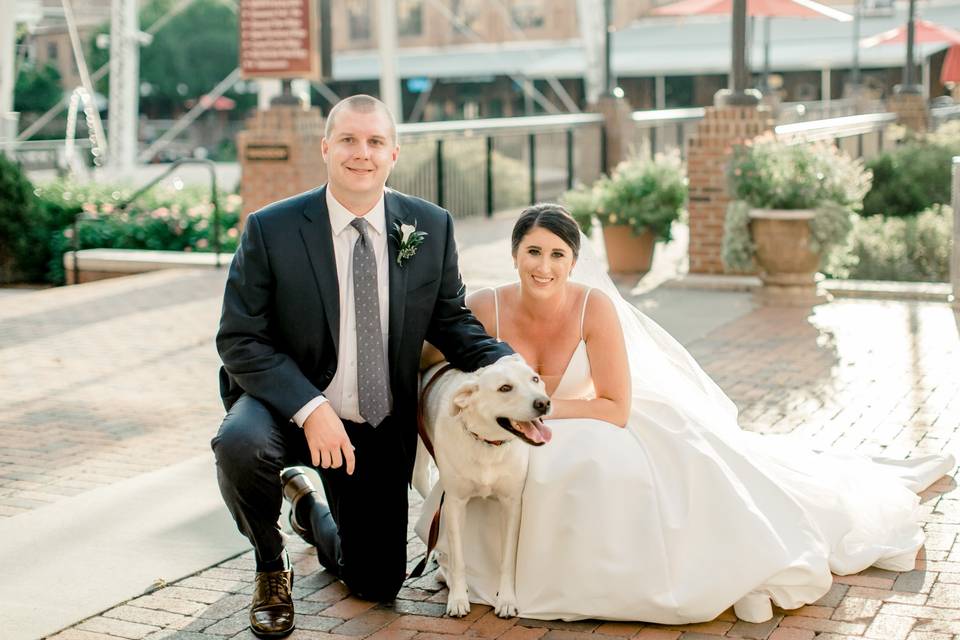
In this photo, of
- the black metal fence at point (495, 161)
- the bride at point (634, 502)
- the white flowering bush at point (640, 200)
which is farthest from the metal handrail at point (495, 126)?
the bride at point (634, 502)

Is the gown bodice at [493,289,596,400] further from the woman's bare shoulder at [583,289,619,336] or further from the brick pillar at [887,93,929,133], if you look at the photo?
the brick pillar at [887,93,929,133]

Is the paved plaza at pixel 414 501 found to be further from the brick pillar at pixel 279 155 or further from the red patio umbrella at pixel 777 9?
the red patio umbrella at pixel 777 9

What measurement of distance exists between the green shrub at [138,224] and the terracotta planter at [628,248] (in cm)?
532

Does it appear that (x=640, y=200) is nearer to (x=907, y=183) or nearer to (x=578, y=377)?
(x=907, y=183)

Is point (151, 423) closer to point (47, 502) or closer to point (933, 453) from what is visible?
point (47, 502)

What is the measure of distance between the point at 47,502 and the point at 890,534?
378cm

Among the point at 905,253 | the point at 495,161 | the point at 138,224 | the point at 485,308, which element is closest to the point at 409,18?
the point at 495,161

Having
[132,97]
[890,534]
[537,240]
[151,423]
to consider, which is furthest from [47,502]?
[132,97]

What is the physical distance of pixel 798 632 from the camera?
4.39m

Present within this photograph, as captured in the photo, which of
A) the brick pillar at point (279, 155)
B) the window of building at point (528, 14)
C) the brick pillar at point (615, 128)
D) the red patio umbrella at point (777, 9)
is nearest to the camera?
the brick pillar at point (279, 155)

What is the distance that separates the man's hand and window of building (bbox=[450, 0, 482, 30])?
168 ft

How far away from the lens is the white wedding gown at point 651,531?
177 inches

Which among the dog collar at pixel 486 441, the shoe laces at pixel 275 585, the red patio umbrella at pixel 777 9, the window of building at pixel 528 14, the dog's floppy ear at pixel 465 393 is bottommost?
the shoe laces at pixel 275 585

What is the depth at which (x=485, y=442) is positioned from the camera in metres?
4.35
